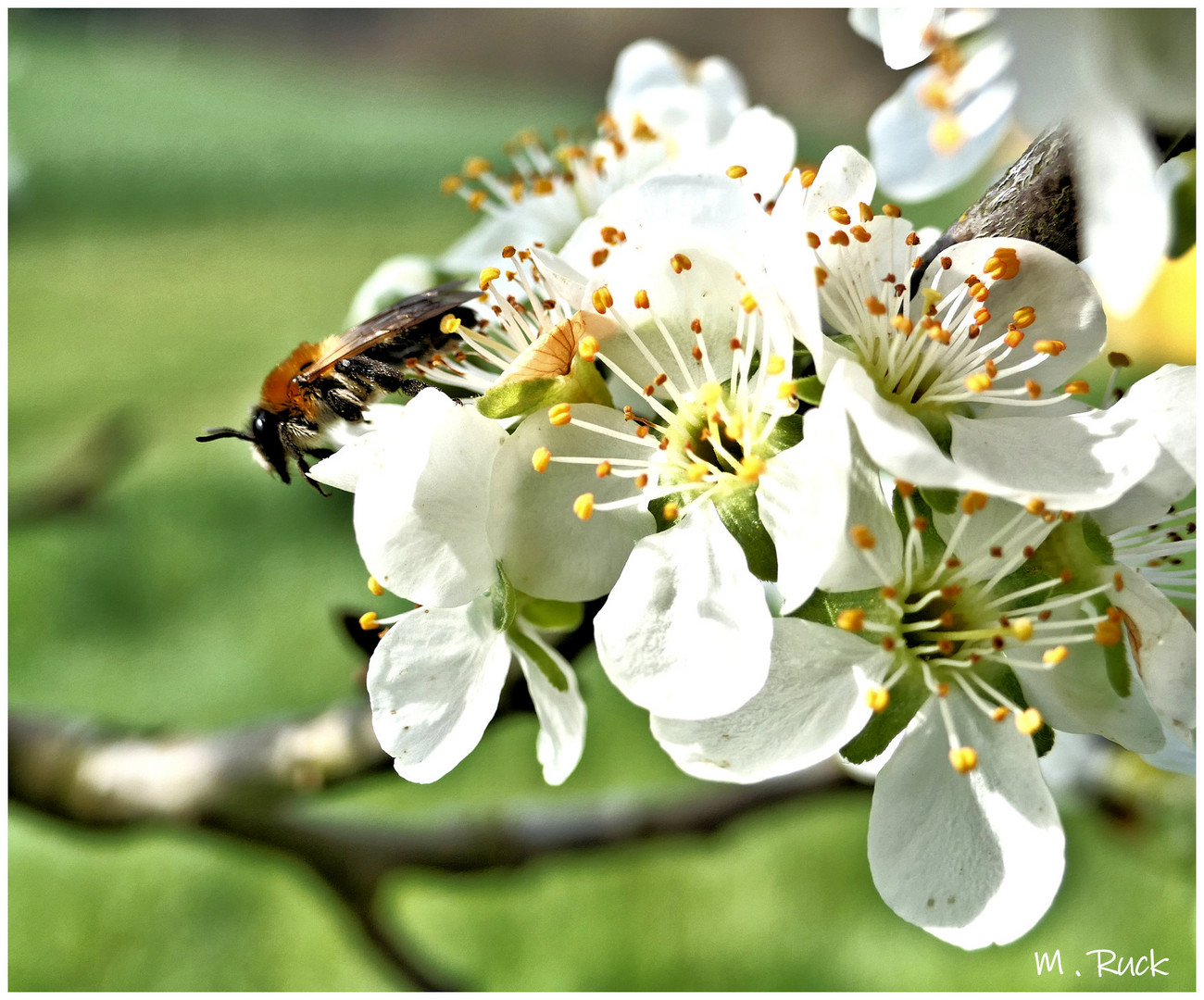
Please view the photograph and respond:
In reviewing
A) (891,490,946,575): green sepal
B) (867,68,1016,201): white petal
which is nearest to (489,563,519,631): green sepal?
(891,490,946,575): green sepal

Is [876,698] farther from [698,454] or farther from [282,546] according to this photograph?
[282,546]

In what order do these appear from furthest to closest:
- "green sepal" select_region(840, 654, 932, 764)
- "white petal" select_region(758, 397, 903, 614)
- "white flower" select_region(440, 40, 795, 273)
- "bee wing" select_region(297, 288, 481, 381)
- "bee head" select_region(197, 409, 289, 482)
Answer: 1. "white flower" select_region(440, 40, 795, 273)
2. "bee head" select_region(197, 409, 289, 482)
3. "bee wing" select_region(297, 288, 481, 381)
4. "green sepal" select_region(840, 654, 932, 764)
5. "white petal" select_region(758, 397, 903, 614)

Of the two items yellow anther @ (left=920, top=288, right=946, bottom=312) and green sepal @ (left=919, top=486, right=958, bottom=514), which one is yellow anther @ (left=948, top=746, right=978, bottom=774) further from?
yellow anther @ (left=920, top=288, right=946, bottom=312)

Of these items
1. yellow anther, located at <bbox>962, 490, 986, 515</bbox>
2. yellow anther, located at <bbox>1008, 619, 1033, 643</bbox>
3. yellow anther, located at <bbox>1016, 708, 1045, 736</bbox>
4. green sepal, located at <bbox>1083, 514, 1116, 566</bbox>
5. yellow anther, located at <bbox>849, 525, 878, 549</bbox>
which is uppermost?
yellow anther, located at <bbox>962, 490, 986, 515</bbox>

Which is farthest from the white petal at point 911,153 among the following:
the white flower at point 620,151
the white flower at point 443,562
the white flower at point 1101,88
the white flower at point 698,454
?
the white flower at point 443,562

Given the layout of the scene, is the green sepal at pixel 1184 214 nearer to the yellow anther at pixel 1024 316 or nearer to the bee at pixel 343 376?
the yellow anther at pixel 1024 316

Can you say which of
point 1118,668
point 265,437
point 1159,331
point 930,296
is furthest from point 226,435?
point 1159,331
